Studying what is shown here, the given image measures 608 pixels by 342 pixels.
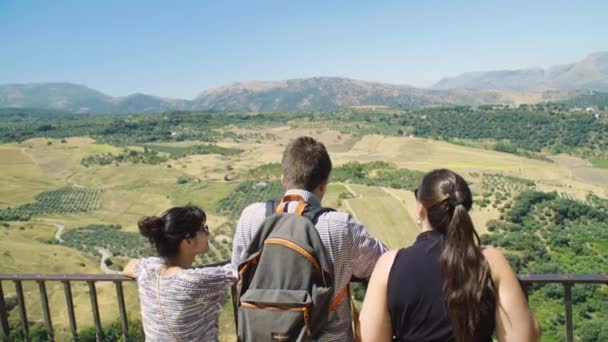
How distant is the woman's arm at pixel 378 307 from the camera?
6.73 ft

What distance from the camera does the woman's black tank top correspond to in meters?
1.95

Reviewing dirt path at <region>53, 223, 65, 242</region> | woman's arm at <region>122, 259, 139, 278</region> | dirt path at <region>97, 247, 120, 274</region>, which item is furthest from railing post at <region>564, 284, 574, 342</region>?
dirt path at <region>53, 223, 65, 242</region>

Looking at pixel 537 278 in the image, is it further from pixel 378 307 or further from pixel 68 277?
pixel 68 277

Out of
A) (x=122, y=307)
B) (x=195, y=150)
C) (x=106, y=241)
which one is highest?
(x=122, y=307)

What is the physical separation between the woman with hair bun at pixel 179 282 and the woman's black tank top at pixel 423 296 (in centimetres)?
97

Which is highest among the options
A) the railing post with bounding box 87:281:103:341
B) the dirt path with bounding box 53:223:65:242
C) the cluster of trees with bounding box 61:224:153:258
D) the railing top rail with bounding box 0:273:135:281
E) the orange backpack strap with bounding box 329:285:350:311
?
the orange backpack strap with bounding box 329:285:350:311

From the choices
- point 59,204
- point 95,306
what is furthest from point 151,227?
point 59,204

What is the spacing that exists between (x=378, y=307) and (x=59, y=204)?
73890mm

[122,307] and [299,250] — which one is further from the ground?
[299,250]

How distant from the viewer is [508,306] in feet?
6.26

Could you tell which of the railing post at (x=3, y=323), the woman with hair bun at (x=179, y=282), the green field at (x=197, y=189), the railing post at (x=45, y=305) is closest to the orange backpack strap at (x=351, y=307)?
the woman with hair bun at (x=179, y=282)

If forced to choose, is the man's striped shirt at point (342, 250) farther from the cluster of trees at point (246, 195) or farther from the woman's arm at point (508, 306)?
the cluster of trees at point (246, 195)

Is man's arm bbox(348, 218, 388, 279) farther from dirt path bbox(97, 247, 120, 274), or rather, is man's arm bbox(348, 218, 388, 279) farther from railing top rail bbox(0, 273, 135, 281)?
dirt path bbox(97, 247, 120, 274)

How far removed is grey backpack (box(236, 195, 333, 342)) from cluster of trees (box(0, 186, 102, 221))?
63.7 meters
